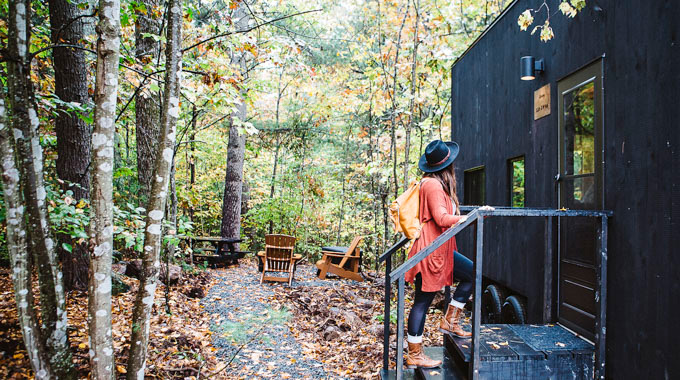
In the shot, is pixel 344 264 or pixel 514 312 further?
pixel 344 264

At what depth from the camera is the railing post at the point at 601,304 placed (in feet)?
A: 10.8

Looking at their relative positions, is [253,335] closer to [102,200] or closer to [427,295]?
[427,295]

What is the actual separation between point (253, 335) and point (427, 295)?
3.49 metres

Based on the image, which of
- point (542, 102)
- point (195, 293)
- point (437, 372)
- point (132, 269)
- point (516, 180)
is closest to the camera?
point (437, 372)

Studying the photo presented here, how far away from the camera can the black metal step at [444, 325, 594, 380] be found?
3168mm

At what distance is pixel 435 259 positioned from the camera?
3379mm

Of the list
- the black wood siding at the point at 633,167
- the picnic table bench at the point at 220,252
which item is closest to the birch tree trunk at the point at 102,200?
the black wood siding at the point at 633,167

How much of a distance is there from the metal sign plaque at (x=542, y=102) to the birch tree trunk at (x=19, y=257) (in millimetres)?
5261

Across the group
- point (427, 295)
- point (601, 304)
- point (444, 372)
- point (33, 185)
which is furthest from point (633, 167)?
Answer: point (33, 185)

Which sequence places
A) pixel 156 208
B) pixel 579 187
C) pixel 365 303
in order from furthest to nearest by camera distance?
pixel 365 303 → pixel 579 187 → pixel 156 208

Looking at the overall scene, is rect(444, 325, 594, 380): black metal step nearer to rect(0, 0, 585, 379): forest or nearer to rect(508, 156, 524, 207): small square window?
rect(0, 0, 585, 379): forest

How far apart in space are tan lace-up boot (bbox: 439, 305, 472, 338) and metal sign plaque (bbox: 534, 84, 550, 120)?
2770 mm

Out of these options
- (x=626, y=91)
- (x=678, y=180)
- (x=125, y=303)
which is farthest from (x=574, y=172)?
(x=125, y=303)

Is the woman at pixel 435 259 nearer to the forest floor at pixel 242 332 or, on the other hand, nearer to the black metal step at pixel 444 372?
the black metal step at pixel 444 372
